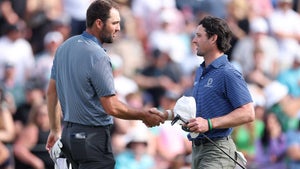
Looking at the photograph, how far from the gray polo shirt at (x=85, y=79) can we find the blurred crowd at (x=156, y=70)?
4149 millimetres

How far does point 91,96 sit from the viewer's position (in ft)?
27.3

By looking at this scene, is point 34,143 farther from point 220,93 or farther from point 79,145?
point 220,93

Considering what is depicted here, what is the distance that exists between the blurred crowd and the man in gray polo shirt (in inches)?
162

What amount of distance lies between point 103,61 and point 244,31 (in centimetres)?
783

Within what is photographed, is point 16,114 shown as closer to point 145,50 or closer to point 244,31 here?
point 145,50

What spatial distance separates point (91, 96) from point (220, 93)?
109cm

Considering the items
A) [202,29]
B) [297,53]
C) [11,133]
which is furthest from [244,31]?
[202,29]

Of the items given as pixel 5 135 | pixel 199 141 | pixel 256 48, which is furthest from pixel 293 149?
pixel 199 141

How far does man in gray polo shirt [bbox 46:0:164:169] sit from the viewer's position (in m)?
8.24

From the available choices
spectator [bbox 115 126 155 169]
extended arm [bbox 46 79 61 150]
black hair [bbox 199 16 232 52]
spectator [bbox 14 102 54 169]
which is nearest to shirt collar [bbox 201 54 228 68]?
black hair [bbox 199 16 232 52]

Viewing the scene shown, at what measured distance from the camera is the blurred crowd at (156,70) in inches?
504

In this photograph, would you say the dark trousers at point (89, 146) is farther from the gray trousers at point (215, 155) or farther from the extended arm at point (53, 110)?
the gray trousers at point (215, 155)

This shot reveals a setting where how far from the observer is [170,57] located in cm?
1470

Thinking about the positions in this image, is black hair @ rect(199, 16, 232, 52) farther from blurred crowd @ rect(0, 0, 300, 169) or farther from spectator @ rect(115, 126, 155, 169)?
spectator @ rect(115, 126, 155, 169)
